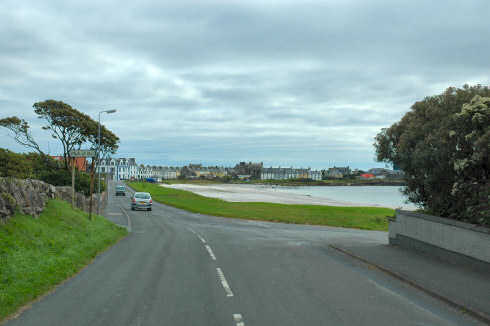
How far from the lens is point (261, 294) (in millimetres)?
8547

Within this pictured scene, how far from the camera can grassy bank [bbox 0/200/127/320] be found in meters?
8.31

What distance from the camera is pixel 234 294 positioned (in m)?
8.52

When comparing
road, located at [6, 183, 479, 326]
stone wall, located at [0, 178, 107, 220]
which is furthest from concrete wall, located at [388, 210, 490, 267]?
stone wall, located at [0, 178, 107, 220]

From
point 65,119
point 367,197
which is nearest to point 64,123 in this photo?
point 65,119

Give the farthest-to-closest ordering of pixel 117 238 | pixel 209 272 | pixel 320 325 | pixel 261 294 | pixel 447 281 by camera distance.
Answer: pixel 117 238 < pixel 209 272 < pixel 447 281 < pixel 261 294 < pixel 320 325

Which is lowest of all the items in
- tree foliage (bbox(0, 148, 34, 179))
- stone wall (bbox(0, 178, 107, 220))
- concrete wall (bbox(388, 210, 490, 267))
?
concrete wall (bbox(388, 210, 490, 267))

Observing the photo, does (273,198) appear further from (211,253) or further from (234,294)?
(234,294)

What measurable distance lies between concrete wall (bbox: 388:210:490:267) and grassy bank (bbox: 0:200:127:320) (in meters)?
10.9

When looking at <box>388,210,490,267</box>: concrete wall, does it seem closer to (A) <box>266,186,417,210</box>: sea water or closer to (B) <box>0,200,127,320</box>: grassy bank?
(B) <box>0,200,127,320</box>: grassy bank

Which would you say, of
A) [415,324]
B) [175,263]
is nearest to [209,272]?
[175,263]

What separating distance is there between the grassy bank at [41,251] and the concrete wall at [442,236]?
10928 mm

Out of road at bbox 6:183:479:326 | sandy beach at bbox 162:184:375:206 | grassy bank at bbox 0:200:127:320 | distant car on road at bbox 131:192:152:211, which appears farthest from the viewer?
sandy beach at bbox 162:184:375:206

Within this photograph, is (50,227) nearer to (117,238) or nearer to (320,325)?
(117,238)

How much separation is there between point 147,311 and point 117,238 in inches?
483
